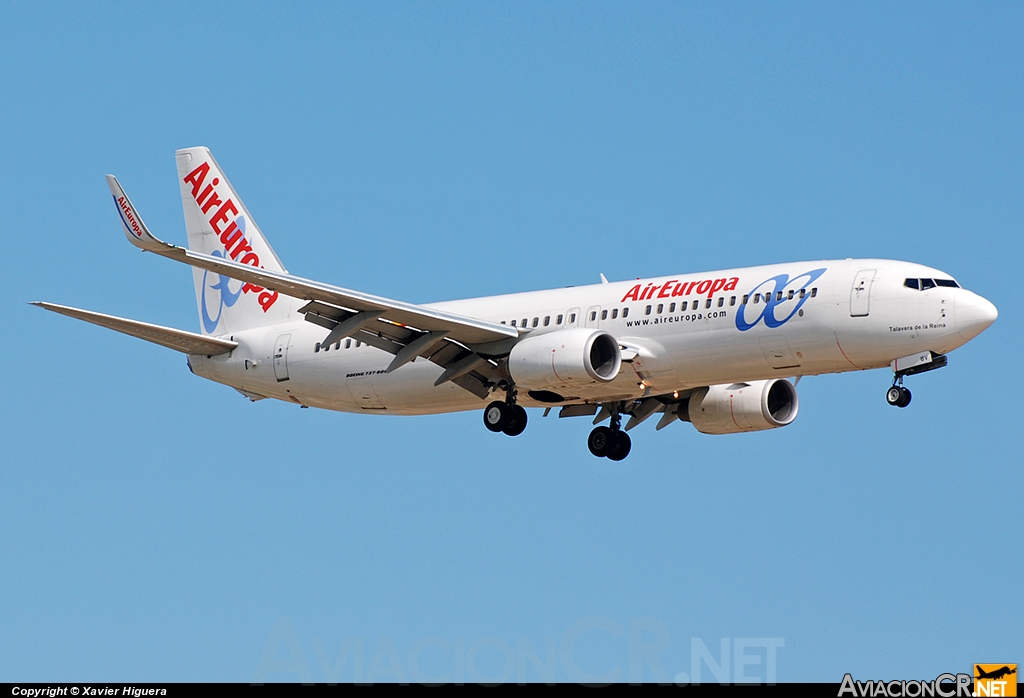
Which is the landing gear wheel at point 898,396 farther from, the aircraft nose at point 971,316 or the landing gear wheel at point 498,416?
the landing gear wheel at point 498,416

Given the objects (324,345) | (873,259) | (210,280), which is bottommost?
(324,345)

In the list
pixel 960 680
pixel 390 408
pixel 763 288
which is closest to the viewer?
pixel 960 680

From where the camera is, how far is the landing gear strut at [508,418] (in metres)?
45.4

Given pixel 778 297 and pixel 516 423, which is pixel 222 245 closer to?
pixel 516 423

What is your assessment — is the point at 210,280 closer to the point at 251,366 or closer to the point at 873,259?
the point at 251,366

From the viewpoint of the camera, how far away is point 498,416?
149 ft

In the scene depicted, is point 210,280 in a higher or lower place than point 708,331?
higher

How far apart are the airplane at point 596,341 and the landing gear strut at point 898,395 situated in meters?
0.04

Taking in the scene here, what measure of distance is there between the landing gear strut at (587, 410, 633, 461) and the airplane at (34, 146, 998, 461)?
0.14ft

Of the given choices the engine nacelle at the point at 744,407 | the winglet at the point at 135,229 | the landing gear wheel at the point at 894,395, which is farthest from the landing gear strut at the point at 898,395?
the winglet at the point at 135,229

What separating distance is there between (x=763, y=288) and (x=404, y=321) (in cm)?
941

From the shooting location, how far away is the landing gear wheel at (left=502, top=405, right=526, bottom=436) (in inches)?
1786

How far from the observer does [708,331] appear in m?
42.5

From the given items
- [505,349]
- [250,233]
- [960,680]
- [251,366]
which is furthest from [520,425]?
[960,680]
